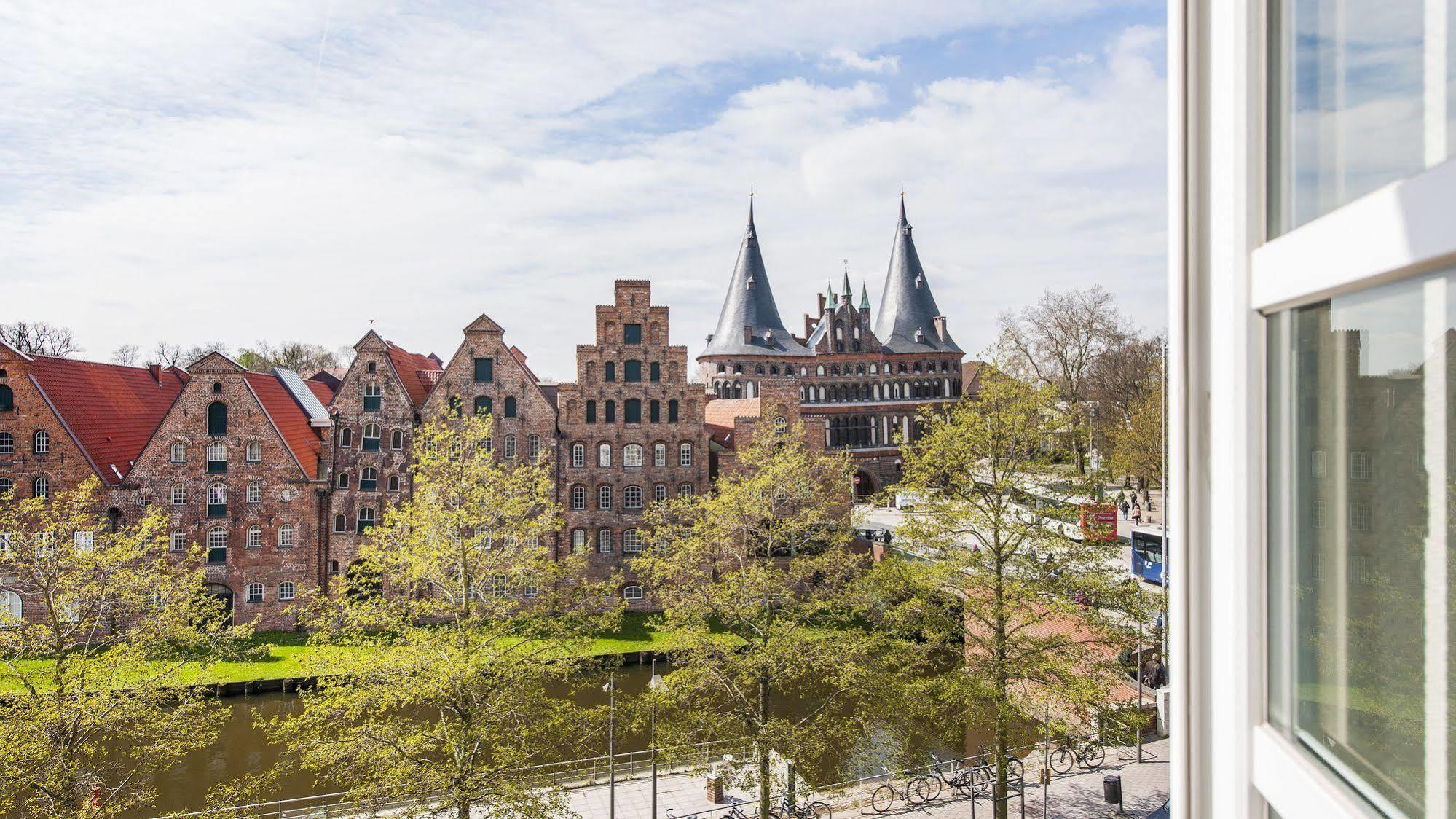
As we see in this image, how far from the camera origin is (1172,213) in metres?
1.89

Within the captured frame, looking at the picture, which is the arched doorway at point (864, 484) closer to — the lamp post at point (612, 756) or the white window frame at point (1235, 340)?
the lamp post at point (612, 756)

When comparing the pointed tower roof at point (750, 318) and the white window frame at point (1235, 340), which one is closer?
the white window frame at point (1235, 340)

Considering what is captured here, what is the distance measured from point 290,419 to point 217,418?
2438 mm

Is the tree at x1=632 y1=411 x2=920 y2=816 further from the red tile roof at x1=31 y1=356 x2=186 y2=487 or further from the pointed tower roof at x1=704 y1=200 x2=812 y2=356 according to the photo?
Result: the pointed tower roof at x1=704 y1=200 x2=812 y2=356

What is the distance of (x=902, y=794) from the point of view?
16625 millimetres

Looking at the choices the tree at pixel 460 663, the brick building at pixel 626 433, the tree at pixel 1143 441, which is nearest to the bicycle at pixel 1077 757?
the tree at pixel 460 663

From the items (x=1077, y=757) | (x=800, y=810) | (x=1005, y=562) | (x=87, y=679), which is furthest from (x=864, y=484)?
(x=87, y=679)

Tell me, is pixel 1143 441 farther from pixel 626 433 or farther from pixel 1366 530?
pixel 1366 530

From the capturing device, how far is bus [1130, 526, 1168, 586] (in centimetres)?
2897

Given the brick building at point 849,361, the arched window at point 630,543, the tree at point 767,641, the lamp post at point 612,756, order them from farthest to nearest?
the brick building at point 849,361, the arched window at point 630,543, the lamp post at point 612,756, the tree at point 767,641

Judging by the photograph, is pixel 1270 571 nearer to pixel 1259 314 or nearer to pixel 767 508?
pixel 1259 314

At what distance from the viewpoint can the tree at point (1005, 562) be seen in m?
14.3

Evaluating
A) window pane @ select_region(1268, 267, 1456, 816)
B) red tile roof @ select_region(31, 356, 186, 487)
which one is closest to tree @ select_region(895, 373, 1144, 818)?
window pane @ select_region(1268, 267, 1456, 816)

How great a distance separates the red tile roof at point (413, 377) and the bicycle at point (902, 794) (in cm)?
1901
